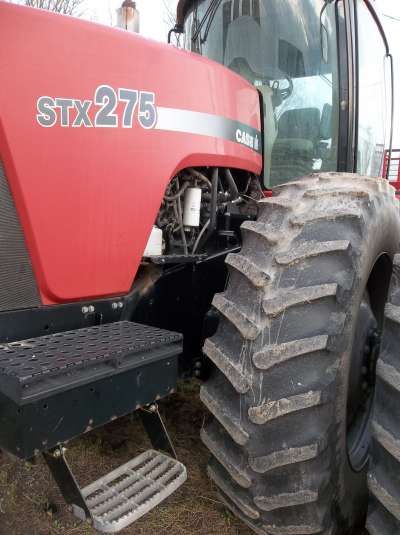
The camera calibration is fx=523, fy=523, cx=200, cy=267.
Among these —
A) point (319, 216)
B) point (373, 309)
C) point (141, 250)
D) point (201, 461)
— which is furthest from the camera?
point (201, 461)

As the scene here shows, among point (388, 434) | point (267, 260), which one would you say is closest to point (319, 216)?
point (267, 260)

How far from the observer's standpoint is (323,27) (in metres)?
2.49

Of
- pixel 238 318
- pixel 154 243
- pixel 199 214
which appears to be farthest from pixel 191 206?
pixel 238 318

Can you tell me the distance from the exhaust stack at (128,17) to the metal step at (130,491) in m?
1.66

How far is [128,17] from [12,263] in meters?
1.19

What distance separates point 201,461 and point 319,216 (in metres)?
1.32

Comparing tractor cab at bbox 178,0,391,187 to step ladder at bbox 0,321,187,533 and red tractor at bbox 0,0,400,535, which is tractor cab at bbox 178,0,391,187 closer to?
red tractor at bbox 0,0,400,535

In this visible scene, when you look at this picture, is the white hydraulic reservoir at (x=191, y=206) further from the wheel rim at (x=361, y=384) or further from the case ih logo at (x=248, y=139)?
the wheel rim at (x=361, y=384)

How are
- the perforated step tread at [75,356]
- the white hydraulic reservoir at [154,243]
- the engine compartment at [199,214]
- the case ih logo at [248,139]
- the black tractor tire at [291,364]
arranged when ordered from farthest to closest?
the case ih logo at [248,139] < the engine compartment at [199,214] < the white hydraulic reservoir at [154,243] < the black tractor tire at [291,364] < the perforated step tread at [75,356]

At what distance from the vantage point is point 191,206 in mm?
2104

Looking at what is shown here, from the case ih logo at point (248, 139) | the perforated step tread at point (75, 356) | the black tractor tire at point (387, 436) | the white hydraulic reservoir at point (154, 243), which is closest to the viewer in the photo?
the perforated step tread at point (75, 356)

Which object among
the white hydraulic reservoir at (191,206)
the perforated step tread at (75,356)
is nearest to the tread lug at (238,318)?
the perforated step tread at (75,356)

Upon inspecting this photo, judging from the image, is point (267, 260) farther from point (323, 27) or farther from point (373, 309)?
point (323, 27)

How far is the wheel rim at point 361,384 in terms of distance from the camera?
6.25 feet
